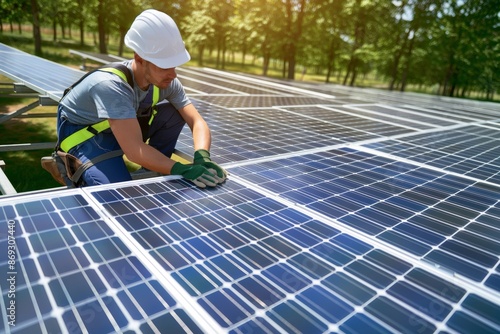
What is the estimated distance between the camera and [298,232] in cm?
246

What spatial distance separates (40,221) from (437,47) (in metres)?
43.7

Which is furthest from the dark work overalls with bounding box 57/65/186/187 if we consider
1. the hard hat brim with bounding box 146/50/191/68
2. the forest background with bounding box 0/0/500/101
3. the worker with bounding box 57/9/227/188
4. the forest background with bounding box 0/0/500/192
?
the forest background with bounding box 0/0/500/101

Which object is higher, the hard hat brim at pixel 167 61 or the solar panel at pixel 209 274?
the hard hat brim at pixel 167 61

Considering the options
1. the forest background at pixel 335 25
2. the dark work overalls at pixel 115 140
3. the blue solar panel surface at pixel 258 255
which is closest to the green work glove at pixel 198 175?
the blue solar panel surface at pixel 258 255

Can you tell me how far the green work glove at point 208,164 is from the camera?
328cm

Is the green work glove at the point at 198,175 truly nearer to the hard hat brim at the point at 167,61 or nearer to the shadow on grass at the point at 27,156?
the hard hat brim at the point at 167,61

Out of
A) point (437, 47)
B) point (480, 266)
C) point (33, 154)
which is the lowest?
point (33, 154)

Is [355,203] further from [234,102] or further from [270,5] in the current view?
[270,5]

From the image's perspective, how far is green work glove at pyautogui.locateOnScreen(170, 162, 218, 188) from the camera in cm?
309

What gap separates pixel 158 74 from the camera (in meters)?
3.45

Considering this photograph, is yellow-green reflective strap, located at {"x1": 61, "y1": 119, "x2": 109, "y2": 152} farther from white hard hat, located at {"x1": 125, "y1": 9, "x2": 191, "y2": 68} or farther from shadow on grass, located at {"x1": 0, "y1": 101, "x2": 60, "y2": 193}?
shadow on grass, located at {"x1": 0, "y1": 101, "x2": 60, "y2": 193}

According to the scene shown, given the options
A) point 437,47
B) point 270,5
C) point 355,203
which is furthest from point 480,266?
point 437,47

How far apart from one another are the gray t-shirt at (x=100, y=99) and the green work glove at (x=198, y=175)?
763 mm

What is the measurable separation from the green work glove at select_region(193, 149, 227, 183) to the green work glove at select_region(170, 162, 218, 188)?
9 centimetres
